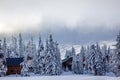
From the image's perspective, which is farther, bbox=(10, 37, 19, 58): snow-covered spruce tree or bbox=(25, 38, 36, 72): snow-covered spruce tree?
bbox=(10, 37, 19, 58): snow-covered spruce tree

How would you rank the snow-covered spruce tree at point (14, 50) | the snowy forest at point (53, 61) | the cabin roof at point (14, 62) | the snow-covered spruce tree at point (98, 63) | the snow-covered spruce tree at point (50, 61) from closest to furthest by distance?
the snowy forest at point (53, 61)
the snow-covered spruce tree at point (50, 61)
the snow-covered spruce tree at point (98, 63)
the cabin roof at point (14, 62)
the snow-covered spruce tree at point (14, 50)

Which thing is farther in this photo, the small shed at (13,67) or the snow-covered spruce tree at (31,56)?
the snow-covered spruce tree at (31,56)

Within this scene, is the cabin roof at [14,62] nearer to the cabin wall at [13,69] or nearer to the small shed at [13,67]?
the small shed at [13,67]

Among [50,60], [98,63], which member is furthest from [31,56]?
[50,60]

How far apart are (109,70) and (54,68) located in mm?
49016

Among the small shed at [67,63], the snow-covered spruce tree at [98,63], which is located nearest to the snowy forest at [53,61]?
the snow-covered spruce tree at [98,63]

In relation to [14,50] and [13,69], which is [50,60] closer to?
[13,69]

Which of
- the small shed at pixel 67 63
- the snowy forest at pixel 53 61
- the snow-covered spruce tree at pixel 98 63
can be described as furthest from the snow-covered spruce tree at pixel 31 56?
the snow-covered spruce tree at pixel 98 63

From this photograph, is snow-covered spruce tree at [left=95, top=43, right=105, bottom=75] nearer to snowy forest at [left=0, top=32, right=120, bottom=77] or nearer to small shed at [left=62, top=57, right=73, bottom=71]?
snowy forest at [left=0, top=32, right=120, bottom=77]

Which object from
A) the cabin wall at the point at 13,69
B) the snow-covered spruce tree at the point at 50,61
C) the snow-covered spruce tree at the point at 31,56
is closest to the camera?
the snow-covered spruce tree at the point at 50,61

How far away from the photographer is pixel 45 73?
79.8 m

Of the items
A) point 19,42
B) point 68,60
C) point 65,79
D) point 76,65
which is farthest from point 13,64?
point 65,79

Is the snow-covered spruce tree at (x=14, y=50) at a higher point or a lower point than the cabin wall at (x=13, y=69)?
higher

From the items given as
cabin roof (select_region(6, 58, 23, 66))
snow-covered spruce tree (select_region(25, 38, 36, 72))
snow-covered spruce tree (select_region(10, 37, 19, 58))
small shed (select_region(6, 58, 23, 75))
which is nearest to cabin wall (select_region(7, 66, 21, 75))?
small shed (select_region(6, 58, 23, 75))
